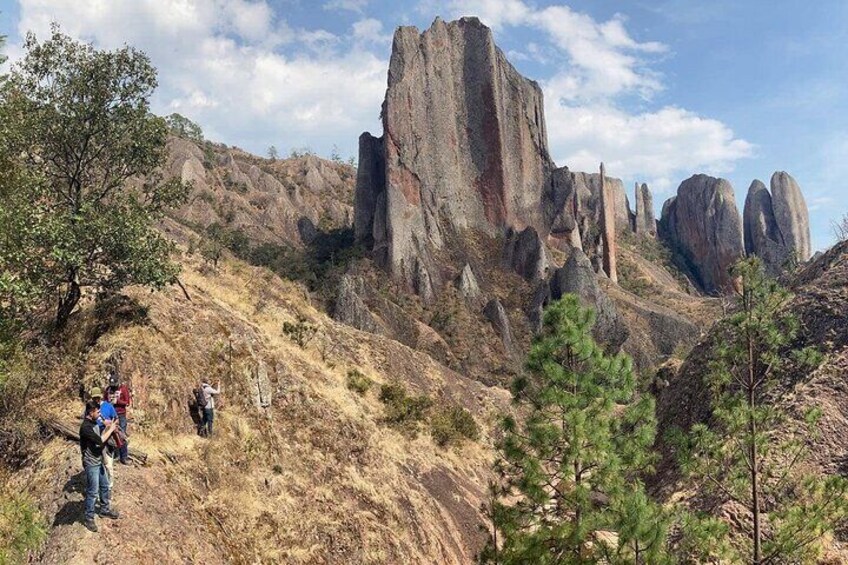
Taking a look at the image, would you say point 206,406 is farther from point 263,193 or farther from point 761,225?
point 761,225

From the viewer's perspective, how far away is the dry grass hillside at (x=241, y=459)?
38.0ft

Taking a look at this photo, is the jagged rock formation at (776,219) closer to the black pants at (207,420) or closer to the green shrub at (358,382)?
the green shrub at (358,382)

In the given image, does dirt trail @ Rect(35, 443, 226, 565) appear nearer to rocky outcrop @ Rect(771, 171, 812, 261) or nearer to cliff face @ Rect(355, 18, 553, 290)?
cliff face @ Rect(355, 18, 553, 290)

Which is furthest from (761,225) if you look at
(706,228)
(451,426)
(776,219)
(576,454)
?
(576,454)

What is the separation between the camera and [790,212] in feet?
450

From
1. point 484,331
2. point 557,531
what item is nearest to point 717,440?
point 557,531

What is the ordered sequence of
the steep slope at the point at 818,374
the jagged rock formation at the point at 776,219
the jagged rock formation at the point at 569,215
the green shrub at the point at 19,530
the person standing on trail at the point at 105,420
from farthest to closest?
the jagged rock formation at the point at 776,219 < the jagged rock formation at the point at 569,215 < the steep slope at the point at 818,374 < the person standing on trail at the point at 105,420 < the green shrub at the point at 19,530

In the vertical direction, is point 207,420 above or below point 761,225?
below

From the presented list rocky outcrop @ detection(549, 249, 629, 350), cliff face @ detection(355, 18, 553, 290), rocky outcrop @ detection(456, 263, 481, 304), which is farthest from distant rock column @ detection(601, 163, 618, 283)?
rocky outcrop @ detection(456, 263, 481, 304)

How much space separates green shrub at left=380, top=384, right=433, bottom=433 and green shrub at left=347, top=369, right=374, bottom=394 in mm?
845

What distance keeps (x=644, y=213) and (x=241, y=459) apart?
525 ft

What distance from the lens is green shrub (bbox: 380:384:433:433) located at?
2453cm

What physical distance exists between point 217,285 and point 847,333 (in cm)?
2392

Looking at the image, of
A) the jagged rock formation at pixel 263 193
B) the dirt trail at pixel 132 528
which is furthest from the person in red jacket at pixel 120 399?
the jagged rock formation at pixel 263 193
